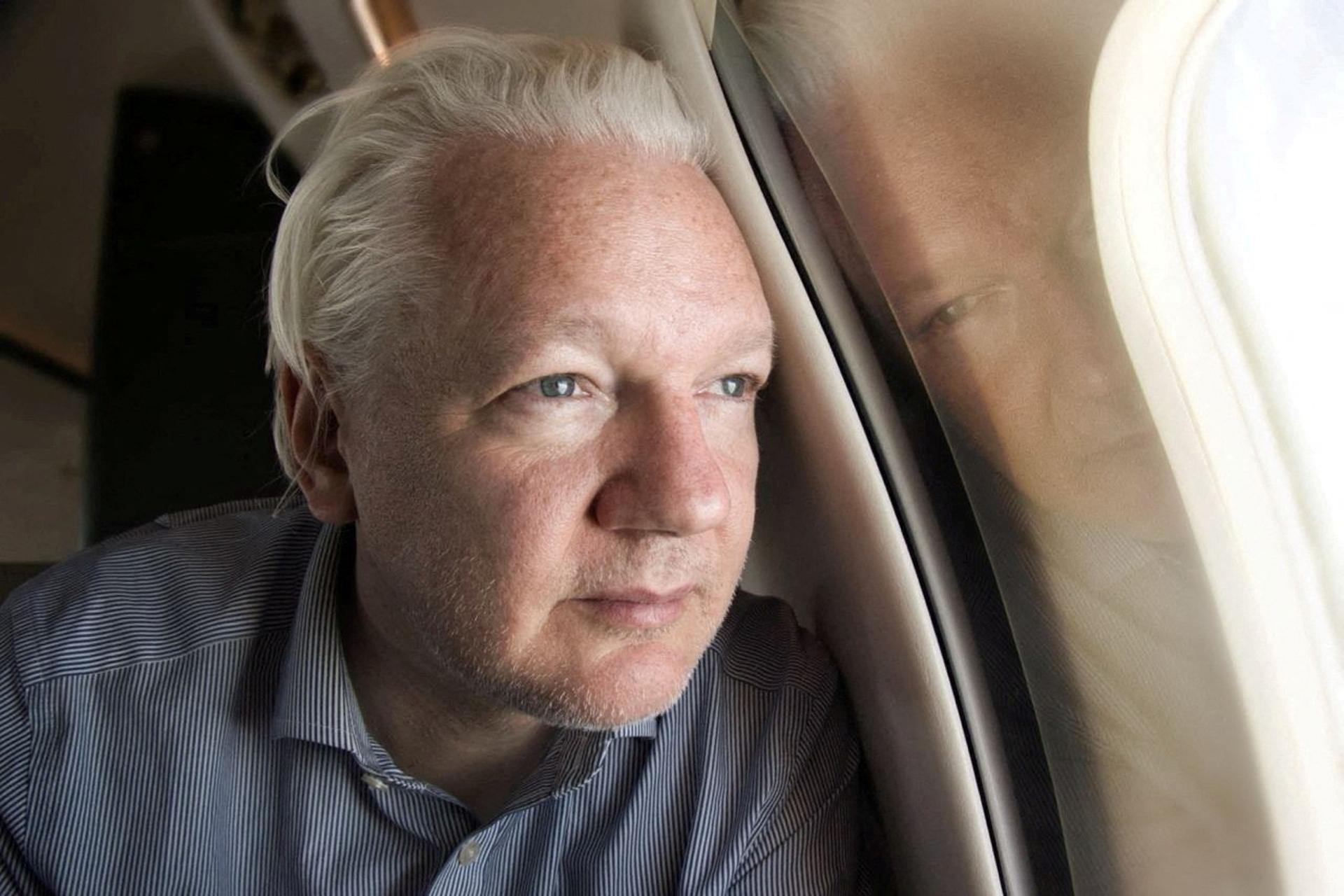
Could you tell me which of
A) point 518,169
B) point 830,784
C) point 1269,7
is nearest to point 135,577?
point 518,169

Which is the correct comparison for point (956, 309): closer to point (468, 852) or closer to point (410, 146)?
point (410, 146)

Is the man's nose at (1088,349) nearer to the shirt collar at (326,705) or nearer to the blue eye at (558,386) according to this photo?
the blue eye at (558,386)

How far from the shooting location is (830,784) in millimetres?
1077

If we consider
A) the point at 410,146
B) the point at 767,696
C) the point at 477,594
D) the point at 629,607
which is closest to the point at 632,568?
the point at 629,607

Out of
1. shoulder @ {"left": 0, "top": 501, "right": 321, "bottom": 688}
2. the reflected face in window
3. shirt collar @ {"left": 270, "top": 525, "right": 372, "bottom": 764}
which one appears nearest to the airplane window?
the reflected face in window

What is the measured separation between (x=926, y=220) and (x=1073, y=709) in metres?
0.46

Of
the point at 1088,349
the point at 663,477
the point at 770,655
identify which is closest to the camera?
the point at 1088,349

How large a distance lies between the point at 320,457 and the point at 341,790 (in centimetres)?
37

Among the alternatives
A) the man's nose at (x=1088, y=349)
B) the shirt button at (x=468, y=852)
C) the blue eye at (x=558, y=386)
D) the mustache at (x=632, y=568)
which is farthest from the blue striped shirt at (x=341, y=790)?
the man's nose at (x=1088, y=349)

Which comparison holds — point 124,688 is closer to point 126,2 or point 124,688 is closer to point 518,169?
point 518,169

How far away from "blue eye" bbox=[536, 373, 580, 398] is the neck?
1.31ft

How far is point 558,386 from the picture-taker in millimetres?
922

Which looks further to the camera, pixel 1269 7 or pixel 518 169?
pixel 518 169

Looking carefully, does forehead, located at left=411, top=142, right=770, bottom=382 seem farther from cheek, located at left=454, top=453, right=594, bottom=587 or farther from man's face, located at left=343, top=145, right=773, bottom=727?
cheek, located at left=454, top=453, right=594, bottom=587
